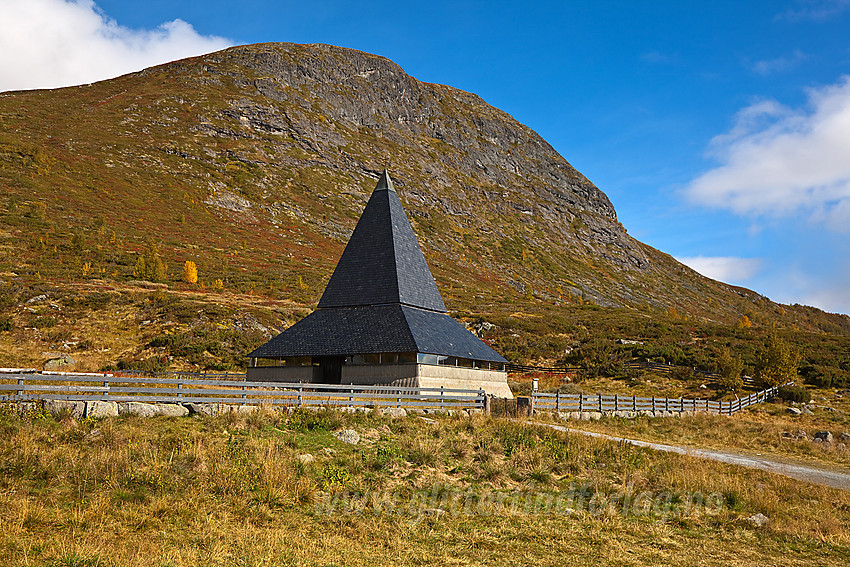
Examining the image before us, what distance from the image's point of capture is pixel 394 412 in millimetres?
20312

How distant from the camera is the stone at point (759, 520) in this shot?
Answer: 11284 mm

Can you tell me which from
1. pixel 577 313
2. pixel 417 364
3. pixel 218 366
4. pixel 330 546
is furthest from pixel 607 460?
pixel 577 313

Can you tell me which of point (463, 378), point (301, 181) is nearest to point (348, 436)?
point (463, 378)

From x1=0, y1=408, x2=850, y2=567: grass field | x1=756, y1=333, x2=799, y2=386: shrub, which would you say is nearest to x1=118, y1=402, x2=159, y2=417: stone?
x1=0, y1=408, x2=850, y2=567: grass field

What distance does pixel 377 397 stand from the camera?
70.8 ft

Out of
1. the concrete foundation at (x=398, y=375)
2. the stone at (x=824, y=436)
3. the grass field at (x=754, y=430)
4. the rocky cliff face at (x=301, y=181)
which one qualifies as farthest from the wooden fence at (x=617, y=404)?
the rocky cliff face at (x=301, y=181)

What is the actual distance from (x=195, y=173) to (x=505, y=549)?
109288 millimetres

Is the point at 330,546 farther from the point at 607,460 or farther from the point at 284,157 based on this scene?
the point at 284,157

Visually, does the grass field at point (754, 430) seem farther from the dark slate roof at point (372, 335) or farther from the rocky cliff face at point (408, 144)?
the rocky cliff face at point (408, 144)

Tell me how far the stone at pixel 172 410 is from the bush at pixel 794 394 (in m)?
36.5

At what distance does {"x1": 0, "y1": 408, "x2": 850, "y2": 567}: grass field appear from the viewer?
28.3 ft

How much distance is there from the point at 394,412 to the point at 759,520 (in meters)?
11.6

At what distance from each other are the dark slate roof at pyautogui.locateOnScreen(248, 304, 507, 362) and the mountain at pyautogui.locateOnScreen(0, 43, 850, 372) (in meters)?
23.4

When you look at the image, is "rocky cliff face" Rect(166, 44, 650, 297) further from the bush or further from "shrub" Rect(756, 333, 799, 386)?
the bush
